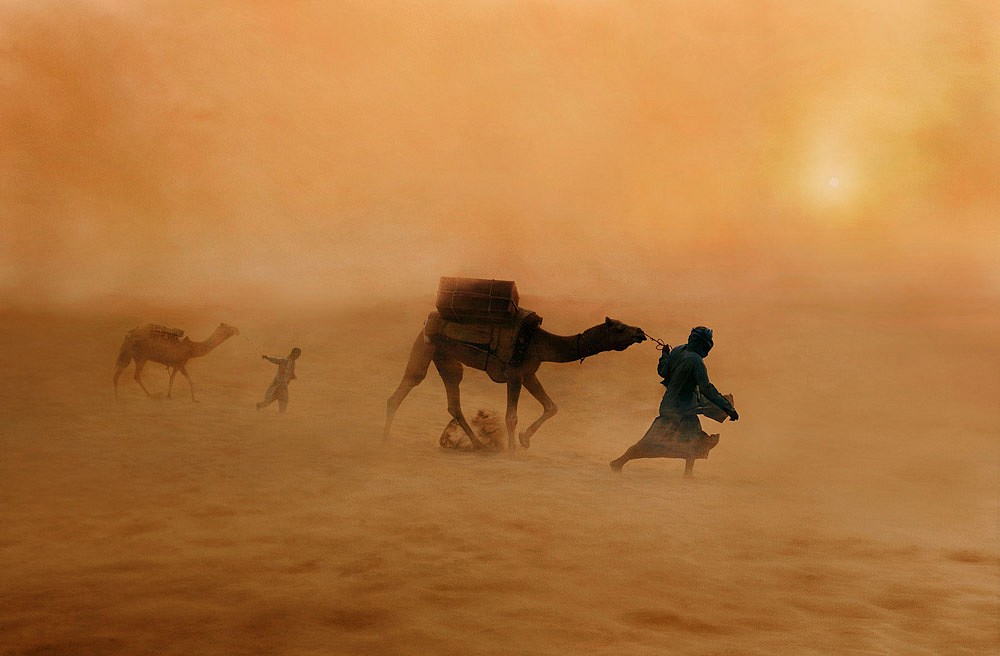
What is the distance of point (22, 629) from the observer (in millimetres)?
3738

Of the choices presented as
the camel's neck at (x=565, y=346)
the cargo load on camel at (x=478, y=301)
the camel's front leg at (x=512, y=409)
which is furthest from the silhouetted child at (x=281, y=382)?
the camel's neck at (x=565, y=346)

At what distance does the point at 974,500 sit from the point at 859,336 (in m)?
16.4

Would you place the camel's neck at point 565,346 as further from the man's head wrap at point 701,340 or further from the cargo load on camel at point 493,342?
the man's head wrap at point 701,340

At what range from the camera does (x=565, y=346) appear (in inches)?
424

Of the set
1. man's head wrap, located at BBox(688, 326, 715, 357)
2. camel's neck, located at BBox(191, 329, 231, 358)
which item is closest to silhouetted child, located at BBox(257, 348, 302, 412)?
camel's neck, located at BBox(191, 329, 231, 358)

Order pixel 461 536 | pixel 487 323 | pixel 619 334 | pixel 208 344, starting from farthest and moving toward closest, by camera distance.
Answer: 1. pixel 208 344
2. pixel 487 323
3. pixel 619 334
4. pixel 461 536

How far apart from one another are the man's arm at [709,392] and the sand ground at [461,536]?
2.78ft

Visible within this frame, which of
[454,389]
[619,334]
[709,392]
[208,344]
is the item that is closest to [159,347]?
[208,344]

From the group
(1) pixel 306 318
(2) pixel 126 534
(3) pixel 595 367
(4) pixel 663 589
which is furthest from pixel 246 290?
(4) pixel 663 589

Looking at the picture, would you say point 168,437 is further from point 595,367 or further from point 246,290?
point 246,290

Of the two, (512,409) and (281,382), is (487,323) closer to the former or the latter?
(512,409)

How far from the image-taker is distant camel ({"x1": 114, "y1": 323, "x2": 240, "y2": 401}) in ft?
47.3

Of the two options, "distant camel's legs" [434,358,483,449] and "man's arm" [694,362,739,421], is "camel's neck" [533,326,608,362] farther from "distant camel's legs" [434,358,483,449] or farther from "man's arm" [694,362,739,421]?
"man's arm" [694,362,739,421]

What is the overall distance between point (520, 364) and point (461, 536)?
4939 mm
